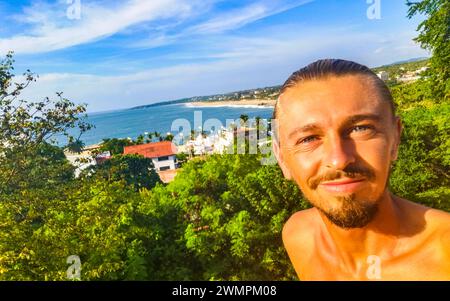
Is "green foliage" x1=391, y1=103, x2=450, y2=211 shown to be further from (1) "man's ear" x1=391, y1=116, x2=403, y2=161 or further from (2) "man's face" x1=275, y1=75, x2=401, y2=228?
(2) "man's face" x1=275, y1=75, x2=401, y2=228

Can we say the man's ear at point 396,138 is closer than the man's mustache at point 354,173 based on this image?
No

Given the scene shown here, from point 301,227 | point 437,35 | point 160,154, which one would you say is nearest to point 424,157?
point 437,35

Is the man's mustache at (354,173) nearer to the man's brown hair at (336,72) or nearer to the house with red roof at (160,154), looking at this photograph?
the man's brown hair at (336,72)

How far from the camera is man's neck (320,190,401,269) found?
5.50ft

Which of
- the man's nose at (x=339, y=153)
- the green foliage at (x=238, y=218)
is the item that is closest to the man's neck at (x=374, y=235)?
the man's nose at (x=339, y=153)

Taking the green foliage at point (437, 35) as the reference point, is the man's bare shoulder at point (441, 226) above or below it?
below

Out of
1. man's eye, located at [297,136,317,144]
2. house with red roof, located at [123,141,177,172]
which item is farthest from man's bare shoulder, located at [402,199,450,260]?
house with red roof, located at [123,141,177,172]

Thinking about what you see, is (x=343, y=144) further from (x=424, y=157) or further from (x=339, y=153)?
(x=424, y=157)

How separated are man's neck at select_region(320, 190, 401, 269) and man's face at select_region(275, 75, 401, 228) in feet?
0.41

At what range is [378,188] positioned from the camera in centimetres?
150

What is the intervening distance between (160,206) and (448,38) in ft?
53.7

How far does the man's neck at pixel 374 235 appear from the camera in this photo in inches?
66.1
